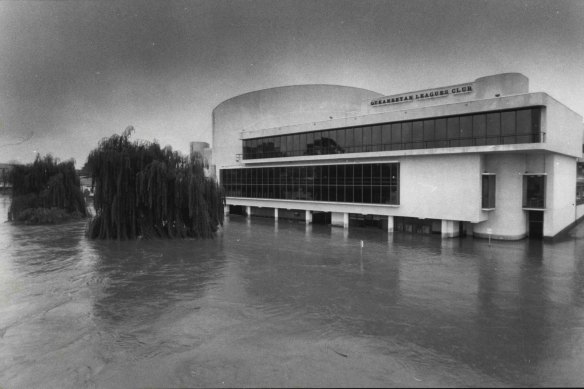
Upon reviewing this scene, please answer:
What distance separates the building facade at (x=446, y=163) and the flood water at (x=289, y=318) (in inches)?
263

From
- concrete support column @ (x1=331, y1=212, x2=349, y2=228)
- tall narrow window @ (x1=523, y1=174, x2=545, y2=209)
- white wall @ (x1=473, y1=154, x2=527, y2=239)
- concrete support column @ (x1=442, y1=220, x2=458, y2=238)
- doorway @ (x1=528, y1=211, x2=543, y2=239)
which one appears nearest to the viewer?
tall narrow window @ (x1=523, y1=174, x2=545, y2=209)

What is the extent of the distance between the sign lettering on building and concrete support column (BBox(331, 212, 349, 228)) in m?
12.4

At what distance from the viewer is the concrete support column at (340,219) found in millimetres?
39531

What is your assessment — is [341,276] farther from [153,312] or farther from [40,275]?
[40,275]

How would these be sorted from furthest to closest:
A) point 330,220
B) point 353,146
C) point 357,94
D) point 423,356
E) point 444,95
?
point 357,94
point 330,220
point 353,146
point 444,95
point 423,356

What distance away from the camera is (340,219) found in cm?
4069

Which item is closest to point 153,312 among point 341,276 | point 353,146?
point 341,276

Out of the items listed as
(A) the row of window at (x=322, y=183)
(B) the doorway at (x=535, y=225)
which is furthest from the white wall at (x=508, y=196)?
(A) the row of window at (x=322, y=183)

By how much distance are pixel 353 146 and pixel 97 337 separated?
30646 millimetres

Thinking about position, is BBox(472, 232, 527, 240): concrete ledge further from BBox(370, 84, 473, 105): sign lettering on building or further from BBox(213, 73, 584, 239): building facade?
BBox(370, 84, 473, 105): sign lettering on building

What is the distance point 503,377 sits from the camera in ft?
29.7

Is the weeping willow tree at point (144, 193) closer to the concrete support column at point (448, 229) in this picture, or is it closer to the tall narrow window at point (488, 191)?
the concrete support column at point (448, 229)

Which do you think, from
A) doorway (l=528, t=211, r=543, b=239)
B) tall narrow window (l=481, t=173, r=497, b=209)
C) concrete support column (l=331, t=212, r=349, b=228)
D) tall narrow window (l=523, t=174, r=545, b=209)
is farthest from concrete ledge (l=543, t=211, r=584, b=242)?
concrete support column (l=331, t=212, r=349, b=228)

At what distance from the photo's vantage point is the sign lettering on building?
3228 centimetres
